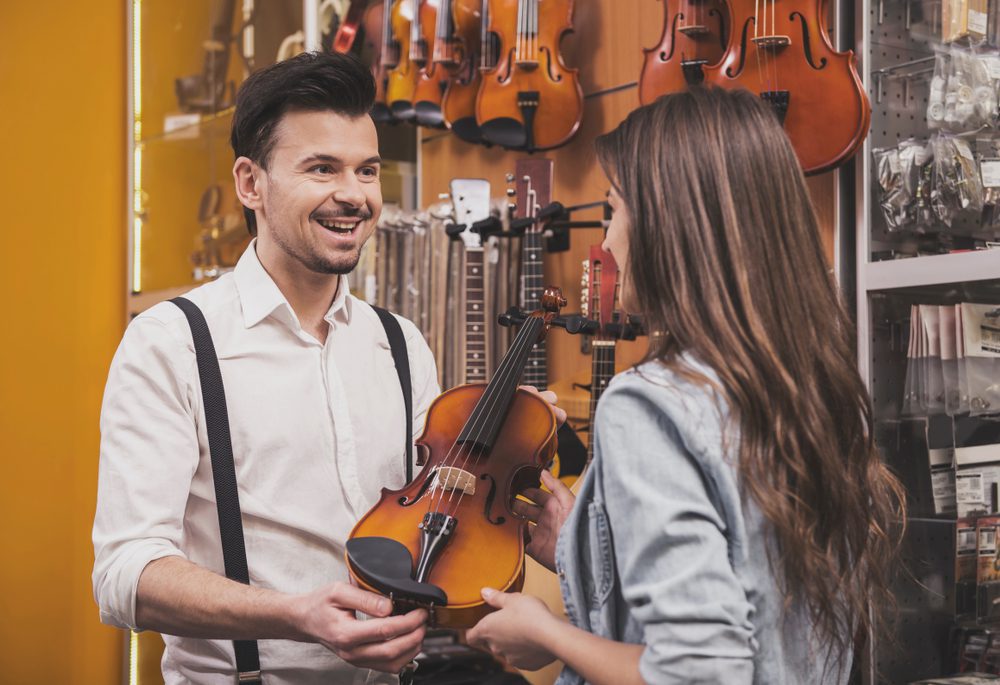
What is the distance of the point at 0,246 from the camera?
4270 mm

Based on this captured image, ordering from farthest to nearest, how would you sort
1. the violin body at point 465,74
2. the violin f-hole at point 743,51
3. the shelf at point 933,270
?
the violin body at point 465,74, the violin f-hole at point 743,51, the shelf at point 933,270

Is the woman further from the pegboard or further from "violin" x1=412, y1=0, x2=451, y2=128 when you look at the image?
"violin" x1=412, y1=0, x2=451, y2=128

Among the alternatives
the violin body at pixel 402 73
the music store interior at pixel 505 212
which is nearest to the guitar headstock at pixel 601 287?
the music store interior at pixel 505 212

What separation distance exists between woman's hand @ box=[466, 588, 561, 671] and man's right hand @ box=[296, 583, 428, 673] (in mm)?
104

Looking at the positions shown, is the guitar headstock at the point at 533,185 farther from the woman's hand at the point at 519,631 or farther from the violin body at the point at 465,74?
the woman's hand at the point at 519,631

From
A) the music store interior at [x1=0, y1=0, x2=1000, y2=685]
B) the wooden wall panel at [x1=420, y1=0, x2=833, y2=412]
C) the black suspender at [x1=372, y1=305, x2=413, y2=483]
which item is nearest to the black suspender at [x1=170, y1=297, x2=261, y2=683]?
the black suspender at [x1=372, y1=305, x2=413, y2=483]

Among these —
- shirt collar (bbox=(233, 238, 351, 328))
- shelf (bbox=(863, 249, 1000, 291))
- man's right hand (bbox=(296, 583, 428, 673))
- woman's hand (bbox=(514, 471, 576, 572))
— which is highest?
shelf (bbox=(863, 249, 1000, 291))

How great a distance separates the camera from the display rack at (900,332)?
7.78 ft

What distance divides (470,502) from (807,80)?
1.44 metres

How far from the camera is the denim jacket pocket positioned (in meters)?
1.20

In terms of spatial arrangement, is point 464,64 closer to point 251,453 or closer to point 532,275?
point 532,275

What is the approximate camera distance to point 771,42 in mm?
2379

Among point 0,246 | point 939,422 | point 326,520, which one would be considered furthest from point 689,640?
point 0,246

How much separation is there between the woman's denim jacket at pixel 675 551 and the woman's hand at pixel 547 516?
434mm
